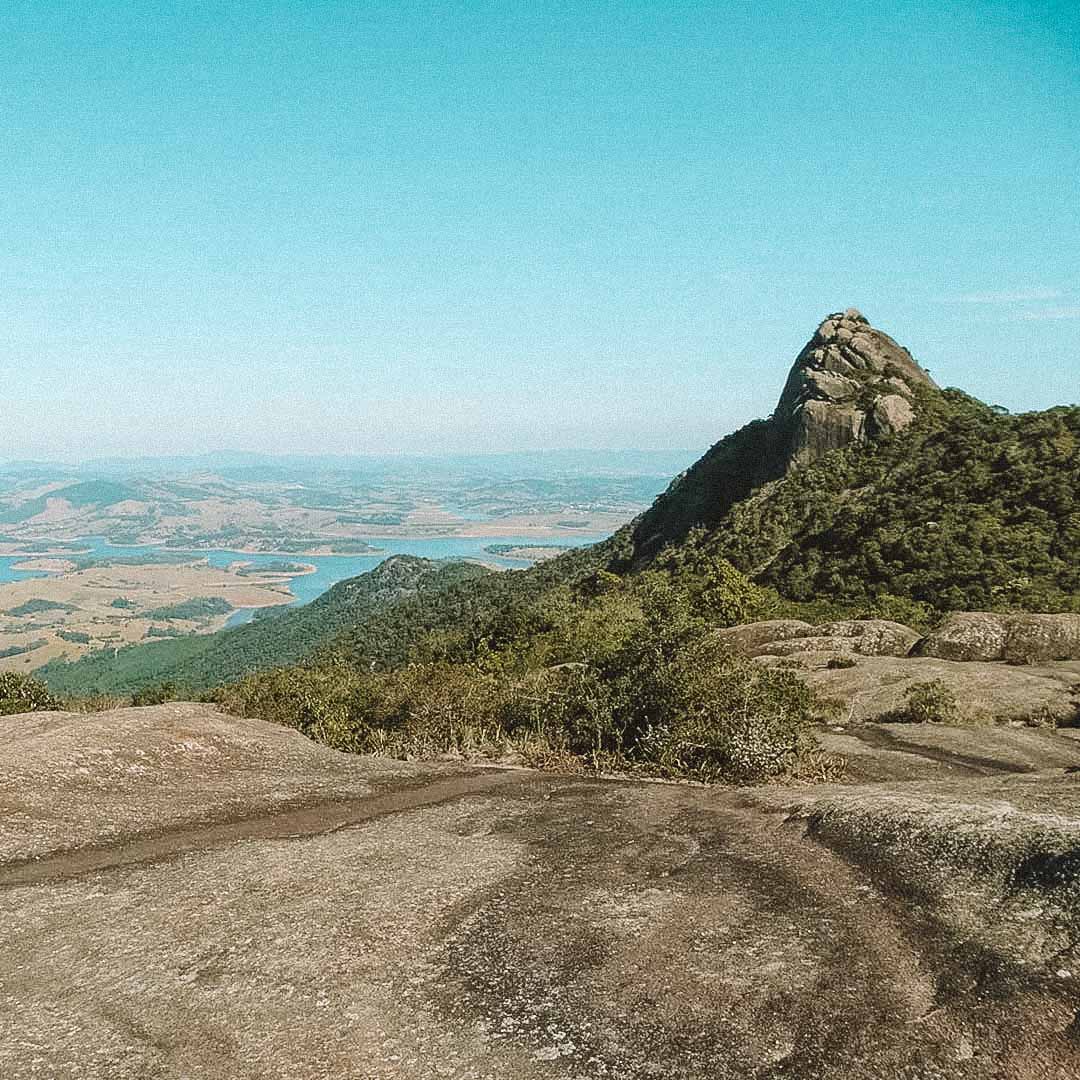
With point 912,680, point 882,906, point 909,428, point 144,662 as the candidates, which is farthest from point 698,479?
point 144,662

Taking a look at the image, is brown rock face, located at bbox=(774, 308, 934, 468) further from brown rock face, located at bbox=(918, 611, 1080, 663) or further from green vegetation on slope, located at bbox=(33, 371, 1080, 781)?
brown rock face, located at bbox=(918, 611, 1080, 663)

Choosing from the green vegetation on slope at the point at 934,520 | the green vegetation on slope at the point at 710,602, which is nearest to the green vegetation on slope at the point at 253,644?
the green vegetation on slope at the point at 710,602

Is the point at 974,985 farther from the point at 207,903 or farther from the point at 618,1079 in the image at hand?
the point at 207,903

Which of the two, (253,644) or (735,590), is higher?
(735,590)

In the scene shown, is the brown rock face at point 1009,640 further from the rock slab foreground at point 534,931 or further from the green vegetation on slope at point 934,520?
the rock slab foreground at point 534,931

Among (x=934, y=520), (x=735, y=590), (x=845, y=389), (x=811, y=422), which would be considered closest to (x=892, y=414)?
(x=811, y=422)

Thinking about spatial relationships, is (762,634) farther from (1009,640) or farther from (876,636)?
(1009,640)

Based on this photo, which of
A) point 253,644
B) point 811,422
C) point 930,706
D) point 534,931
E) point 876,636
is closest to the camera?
point 534,931
